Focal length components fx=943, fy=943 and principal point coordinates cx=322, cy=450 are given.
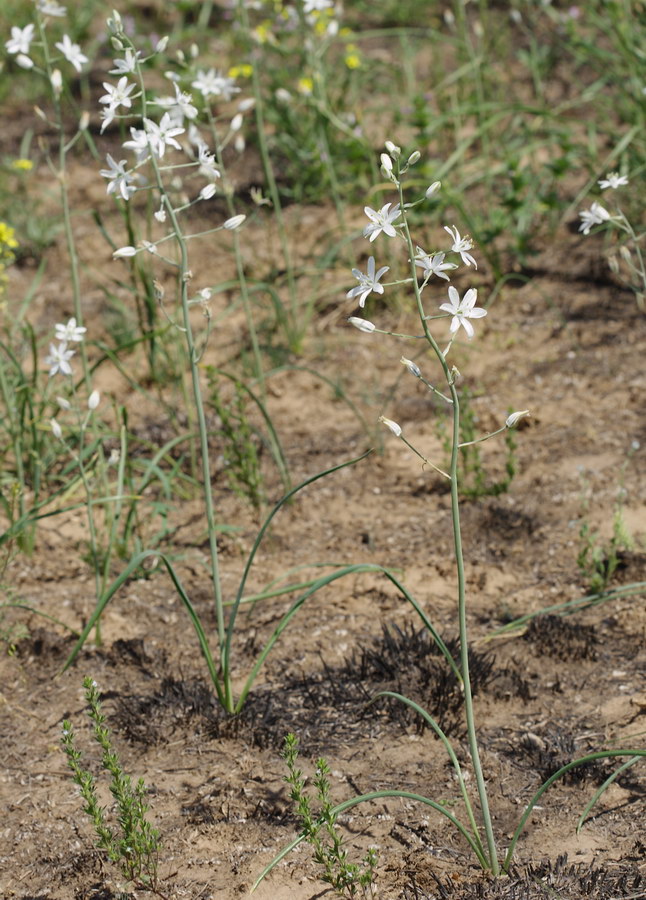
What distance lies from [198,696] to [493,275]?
3029 millimetres

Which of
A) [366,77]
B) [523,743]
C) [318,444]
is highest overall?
[366,77]

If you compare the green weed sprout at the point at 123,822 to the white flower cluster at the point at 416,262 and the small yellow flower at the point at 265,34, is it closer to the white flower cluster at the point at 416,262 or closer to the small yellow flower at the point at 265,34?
the white flower cluster at the point at 416,262

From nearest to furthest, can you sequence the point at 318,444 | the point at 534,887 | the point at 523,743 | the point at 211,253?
the point at 534,887 → the point at 523,743 → the point at 318,444 → the point at 211,253

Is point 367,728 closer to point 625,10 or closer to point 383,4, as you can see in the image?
point 625,10

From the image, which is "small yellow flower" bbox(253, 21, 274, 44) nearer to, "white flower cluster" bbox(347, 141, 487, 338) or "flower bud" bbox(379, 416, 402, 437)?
"white flower cluster" bbox(347, 141, 487, 338)

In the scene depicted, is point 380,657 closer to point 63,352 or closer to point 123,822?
point 123,822

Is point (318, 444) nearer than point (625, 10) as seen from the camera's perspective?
Yes

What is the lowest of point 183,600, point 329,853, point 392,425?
point 329,853

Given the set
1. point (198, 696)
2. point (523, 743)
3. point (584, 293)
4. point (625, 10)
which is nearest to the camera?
point (523, 743)

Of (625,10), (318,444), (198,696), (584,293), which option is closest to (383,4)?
(625,10)

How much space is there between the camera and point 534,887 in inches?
81.0

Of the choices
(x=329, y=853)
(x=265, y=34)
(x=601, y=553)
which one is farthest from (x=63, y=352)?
(x=265, y=34)

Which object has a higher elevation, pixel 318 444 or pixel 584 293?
pixel 584 293

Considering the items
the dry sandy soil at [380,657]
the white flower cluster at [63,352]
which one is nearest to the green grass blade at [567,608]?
the dry sandy soil at [380,657]
